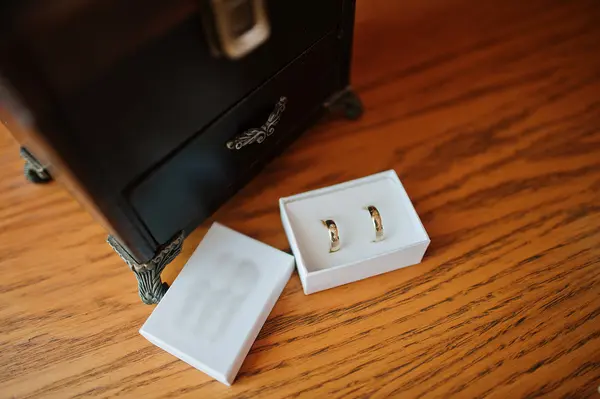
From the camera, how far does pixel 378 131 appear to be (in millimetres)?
587

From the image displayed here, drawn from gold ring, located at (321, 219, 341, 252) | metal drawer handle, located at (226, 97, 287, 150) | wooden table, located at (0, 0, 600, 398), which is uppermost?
metal drawer handle, located at (226, 97, 287, 150)

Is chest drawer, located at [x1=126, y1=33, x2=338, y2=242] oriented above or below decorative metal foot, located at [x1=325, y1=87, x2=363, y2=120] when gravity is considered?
above

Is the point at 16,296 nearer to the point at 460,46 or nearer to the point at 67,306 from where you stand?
the point at 67,306

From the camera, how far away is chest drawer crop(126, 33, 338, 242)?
0.39 meters

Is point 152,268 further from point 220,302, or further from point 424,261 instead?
point 424,261

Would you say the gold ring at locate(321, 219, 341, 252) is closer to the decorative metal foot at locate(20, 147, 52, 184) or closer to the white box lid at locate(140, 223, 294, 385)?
the white box lid at locate(140, 223, 294, 385)

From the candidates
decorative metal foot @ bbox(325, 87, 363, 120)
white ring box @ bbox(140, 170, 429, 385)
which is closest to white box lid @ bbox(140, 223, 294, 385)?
white ring box @ bbox(140, 170, 429, 385)

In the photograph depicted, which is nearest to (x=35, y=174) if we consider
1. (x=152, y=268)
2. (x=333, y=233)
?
(x=152, y=268)

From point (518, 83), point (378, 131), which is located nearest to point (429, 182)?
point (378, 131)

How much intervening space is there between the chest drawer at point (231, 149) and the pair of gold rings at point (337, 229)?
0.11 meters

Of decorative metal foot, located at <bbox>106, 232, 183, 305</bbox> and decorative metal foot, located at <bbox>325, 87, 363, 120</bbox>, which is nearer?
decorative metal foot, located at <bbox>106, 232, 183, 305</bbox>

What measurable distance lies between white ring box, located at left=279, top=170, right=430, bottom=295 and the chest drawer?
0.07m

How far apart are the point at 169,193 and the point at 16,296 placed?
21 cm

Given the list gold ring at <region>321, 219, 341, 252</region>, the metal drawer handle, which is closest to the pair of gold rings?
gold ring at <region>321, 219, 341, 252</region>
